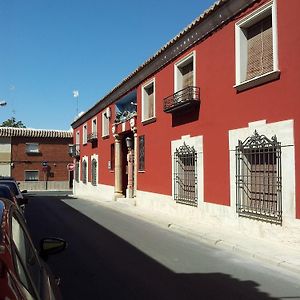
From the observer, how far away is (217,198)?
13.3m

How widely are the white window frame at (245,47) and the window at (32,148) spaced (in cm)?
3871

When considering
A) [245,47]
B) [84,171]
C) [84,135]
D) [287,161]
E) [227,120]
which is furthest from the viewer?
[84,171]

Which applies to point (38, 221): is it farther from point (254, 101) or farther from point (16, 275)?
point (16, 275)

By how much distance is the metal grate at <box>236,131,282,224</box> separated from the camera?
10.5 m

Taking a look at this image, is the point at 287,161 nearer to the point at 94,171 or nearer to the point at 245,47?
the point at 245,47

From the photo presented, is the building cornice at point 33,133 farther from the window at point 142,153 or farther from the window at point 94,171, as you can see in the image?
the window at point 142,153

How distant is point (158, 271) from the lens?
785 centimetres

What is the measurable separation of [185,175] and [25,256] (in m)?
13.2

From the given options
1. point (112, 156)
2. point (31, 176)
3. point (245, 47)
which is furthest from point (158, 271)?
point (31, 176)

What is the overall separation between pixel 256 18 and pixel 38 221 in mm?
9246

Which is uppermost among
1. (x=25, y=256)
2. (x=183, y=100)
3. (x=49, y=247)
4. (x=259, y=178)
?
(x=183, y=100)

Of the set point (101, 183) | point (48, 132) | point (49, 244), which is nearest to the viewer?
point (49, 244)

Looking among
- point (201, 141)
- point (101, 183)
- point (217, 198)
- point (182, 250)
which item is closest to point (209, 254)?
point (182, 250)

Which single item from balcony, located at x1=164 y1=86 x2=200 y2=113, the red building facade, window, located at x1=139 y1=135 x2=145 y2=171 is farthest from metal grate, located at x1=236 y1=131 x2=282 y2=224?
window, located at x1=139 y1=135 x2=145 y2=171
